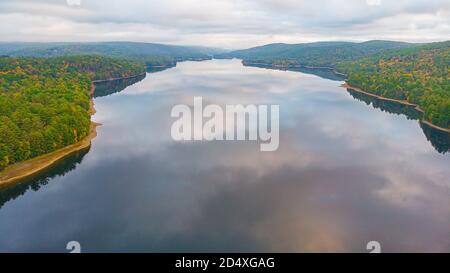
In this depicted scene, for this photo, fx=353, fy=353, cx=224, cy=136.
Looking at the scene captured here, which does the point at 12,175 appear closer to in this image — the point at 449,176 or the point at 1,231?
the point at 1,231

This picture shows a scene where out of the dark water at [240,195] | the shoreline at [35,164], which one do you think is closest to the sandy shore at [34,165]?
the shoreline at [35,164]

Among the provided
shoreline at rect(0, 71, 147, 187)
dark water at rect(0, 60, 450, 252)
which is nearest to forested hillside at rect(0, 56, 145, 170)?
shoreline at rect(0, 71, 147, 187)

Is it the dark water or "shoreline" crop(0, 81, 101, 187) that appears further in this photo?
"shoreline" crop(0, 81, 101, 187)

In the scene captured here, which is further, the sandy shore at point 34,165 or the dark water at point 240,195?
the sandy shore at point 34,165

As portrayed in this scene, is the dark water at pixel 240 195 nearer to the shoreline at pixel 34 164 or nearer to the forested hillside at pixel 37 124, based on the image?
the shoreline at pixel 34 164

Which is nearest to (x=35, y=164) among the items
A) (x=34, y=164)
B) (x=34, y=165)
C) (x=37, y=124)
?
(x=34, y=164)

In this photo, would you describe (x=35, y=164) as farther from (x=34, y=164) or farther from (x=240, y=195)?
(x=240, y=195)

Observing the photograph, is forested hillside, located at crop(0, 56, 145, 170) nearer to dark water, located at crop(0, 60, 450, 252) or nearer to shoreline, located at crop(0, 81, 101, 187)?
shoreline, located at crop(0, 81, 101, 187)
